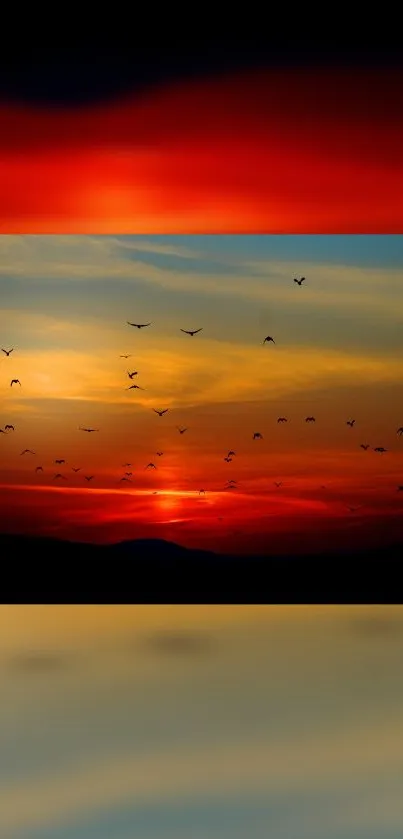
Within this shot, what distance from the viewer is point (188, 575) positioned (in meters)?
9.04

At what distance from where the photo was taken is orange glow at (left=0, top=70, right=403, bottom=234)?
Result: 3.94 metres

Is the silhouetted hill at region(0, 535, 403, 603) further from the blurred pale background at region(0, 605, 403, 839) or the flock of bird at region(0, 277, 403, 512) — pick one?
the blurred pale background at region(0, 605, 403, 839)

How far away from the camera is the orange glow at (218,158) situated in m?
3.94

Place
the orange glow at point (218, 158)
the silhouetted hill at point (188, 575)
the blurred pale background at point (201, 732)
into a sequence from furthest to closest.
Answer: the silhouetted hill at point (188, 575)
the orange glow at point (218, 158)
the blurred pale background at point (201, 732)

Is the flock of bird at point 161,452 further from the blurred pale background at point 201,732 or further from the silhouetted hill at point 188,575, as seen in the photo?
the blurred pale background at point 201,732

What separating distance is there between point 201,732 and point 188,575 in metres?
4.72

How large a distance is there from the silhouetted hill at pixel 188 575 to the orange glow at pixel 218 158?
4.02 meters

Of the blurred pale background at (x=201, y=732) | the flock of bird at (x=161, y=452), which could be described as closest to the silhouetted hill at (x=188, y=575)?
the flock of bird at (x=161, y=452)

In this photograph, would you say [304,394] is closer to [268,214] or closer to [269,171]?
[268,214]

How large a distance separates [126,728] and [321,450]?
494 cm

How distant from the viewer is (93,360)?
29.4 feet

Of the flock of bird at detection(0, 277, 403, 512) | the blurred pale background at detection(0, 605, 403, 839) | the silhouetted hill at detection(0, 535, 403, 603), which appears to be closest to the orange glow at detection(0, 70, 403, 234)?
the blurred pale background at detection(0, 605, 403, 839)

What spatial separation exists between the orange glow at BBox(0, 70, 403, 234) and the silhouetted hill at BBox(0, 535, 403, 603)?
402 cm

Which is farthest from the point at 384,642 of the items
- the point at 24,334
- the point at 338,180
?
the point at 24,334
